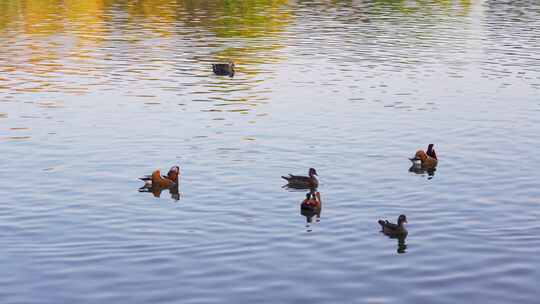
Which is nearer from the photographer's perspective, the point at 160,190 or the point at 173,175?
the point at 160,190

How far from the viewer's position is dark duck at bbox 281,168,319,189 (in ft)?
135

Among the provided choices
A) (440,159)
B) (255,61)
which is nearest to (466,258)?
(440,159)

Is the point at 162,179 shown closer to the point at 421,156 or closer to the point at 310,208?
the point at 310,208

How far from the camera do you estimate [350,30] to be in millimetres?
103875

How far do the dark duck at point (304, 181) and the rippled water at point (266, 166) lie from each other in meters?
0.71

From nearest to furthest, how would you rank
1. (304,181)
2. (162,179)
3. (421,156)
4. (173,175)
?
(162,179) < (304,181) < (173,175) < (421,156)

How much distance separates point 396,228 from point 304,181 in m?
7.54

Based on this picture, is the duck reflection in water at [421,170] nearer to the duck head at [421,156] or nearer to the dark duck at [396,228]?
the duck head at [421,156]

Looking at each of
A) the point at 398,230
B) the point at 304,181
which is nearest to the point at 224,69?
the point at 304,181

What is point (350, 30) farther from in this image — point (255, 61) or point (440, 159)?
point (440, 159)

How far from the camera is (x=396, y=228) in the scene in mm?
34344

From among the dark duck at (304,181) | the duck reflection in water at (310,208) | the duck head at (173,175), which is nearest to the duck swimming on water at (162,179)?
the duck head at (173,175)

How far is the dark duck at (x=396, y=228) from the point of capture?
34.4 meters

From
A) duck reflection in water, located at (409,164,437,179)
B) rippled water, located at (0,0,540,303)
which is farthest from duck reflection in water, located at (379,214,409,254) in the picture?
duck reflection in water, located at (409,164,437,179)
